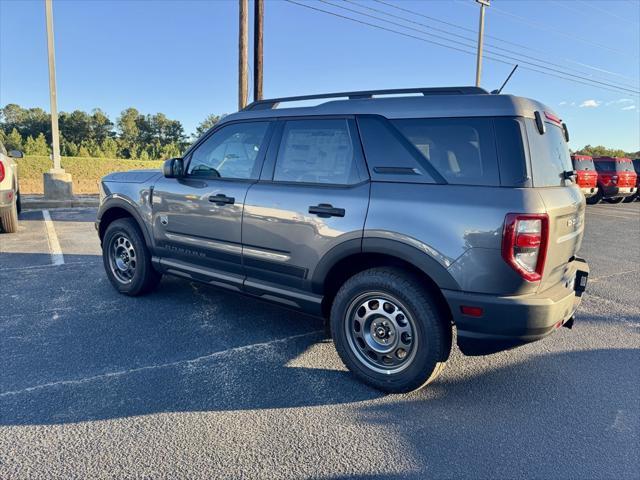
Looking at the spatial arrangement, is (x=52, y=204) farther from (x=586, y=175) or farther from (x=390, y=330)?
(x=586, y=175)

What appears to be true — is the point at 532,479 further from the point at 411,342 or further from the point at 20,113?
the point at 20,113

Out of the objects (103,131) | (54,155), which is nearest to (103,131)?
(103,131)

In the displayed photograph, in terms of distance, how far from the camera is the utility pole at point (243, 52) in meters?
11.7

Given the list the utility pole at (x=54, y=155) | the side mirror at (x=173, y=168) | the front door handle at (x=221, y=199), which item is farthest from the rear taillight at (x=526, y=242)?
the utility pole at (x=54, y=155)

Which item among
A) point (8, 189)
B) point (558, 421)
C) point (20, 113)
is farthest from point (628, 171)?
point (20, 113)

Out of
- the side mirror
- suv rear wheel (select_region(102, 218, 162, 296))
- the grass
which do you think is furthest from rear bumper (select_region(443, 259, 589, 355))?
the grass

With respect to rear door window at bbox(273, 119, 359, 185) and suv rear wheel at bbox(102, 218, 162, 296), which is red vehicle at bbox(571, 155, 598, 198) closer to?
rear door window at bbox(273, 119, 359, 185)

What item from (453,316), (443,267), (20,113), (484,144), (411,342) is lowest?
(411,342)

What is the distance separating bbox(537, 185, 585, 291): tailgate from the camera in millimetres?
2607

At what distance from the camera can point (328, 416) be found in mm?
2711

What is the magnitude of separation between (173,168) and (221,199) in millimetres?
676

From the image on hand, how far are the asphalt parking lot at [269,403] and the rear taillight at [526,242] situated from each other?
980 mm

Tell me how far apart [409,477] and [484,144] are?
1.92 m

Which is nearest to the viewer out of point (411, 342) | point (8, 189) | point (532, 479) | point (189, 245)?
point (532, 479)
